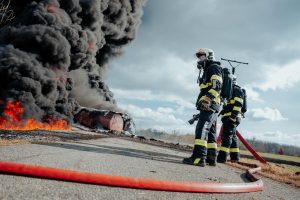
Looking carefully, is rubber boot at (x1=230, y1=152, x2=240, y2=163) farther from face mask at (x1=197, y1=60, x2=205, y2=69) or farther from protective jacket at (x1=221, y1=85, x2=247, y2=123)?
face mask at (x1=197, y1=60, x2=205, y2=69)

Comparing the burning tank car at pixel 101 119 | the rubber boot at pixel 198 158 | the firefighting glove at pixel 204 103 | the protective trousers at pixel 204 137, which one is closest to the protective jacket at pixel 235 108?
the protective trousers at pixel 204 137

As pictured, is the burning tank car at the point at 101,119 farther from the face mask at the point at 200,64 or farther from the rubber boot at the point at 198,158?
the rubber boot at the point at 198,158

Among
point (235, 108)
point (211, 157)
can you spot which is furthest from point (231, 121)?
point (211, 157)

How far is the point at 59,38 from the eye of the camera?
21922 mm

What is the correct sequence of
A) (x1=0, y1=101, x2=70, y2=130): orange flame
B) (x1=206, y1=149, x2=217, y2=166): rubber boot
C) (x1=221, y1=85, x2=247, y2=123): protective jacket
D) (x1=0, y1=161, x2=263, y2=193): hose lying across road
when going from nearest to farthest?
(x1=0, y1=161, x2=263, y2=193): hose lying across road < (x1=206, y1=149, x2=217, y2=166): rubber boot < (x1=221, y1=85, x2=247, y2=123): protective jacket < (x1=0, y1=101, x2=70, y2=130): orange flame

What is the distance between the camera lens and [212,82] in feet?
21.6

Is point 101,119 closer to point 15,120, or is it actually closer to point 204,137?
point 15,120

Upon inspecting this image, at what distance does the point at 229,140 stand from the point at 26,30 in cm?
1772

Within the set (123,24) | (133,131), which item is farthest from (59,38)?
(123,24)

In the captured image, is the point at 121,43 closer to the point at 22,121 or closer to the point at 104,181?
the point at 22,121

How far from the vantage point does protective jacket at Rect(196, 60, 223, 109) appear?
6562 millimetres

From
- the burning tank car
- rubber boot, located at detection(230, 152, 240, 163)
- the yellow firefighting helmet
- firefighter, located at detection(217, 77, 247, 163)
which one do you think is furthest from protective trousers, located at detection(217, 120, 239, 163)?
the burning tank car

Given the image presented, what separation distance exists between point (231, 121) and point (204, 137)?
2.48m

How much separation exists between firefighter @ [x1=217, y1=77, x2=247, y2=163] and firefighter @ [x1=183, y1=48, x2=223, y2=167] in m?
1.45
